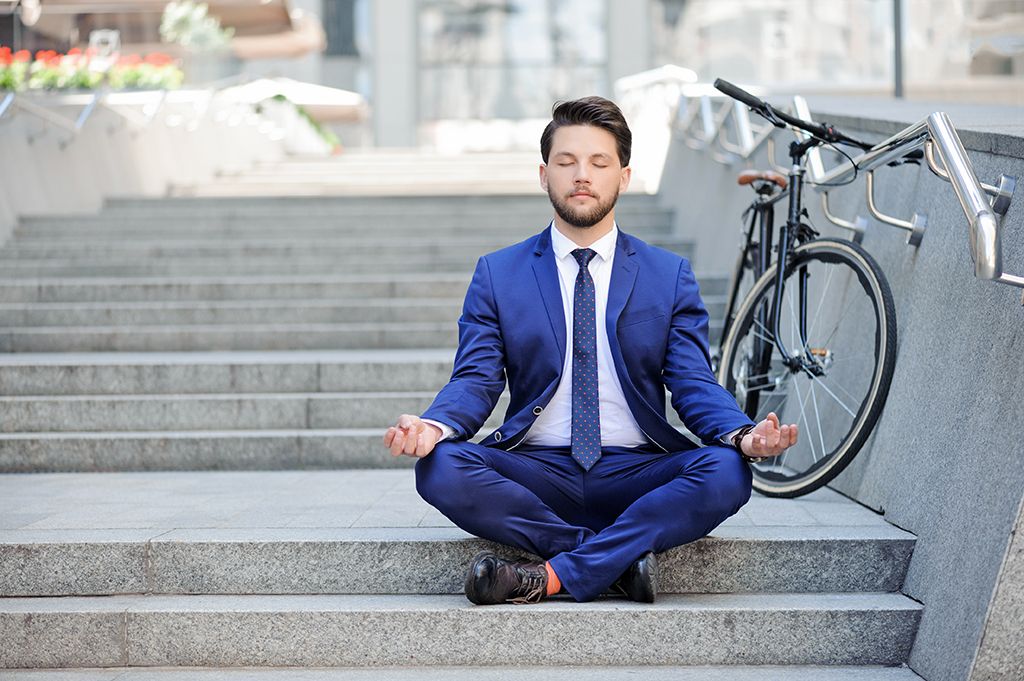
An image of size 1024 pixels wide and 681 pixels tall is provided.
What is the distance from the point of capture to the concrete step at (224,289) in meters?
8.02

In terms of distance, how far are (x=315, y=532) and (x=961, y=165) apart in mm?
2199

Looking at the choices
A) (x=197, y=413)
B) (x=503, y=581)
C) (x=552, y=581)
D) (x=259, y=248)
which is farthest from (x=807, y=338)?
(x=259, y=248)

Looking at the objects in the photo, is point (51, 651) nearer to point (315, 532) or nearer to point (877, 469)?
point (315, 532)

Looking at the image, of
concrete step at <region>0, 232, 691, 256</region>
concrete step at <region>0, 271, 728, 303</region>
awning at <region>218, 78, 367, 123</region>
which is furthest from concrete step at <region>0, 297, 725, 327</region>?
awning at <region>218, 78, 367, 123</region>

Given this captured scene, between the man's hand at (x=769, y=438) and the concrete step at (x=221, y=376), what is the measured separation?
10.1 ft

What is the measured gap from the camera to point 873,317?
4547 mm

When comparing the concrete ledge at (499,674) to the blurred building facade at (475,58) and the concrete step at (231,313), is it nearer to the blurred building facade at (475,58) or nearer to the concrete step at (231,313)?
the concrete step at (231,313)

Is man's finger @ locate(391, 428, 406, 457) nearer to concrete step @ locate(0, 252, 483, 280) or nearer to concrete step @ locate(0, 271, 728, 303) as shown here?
concrete step @ locate(0, 271, 728, 303)

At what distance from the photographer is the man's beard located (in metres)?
3.85

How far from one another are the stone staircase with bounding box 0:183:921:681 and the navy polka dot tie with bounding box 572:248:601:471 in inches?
16.5

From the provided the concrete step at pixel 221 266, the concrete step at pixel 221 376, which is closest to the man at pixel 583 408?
the concrete step at pixel 221 376

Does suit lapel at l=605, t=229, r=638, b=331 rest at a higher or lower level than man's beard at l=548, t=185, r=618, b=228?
lower

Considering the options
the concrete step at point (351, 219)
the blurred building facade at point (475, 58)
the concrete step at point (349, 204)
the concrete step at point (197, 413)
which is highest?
the blurred building facade at point (475, 58)

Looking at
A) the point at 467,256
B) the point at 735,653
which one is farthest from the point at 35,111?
the point at 735,653
